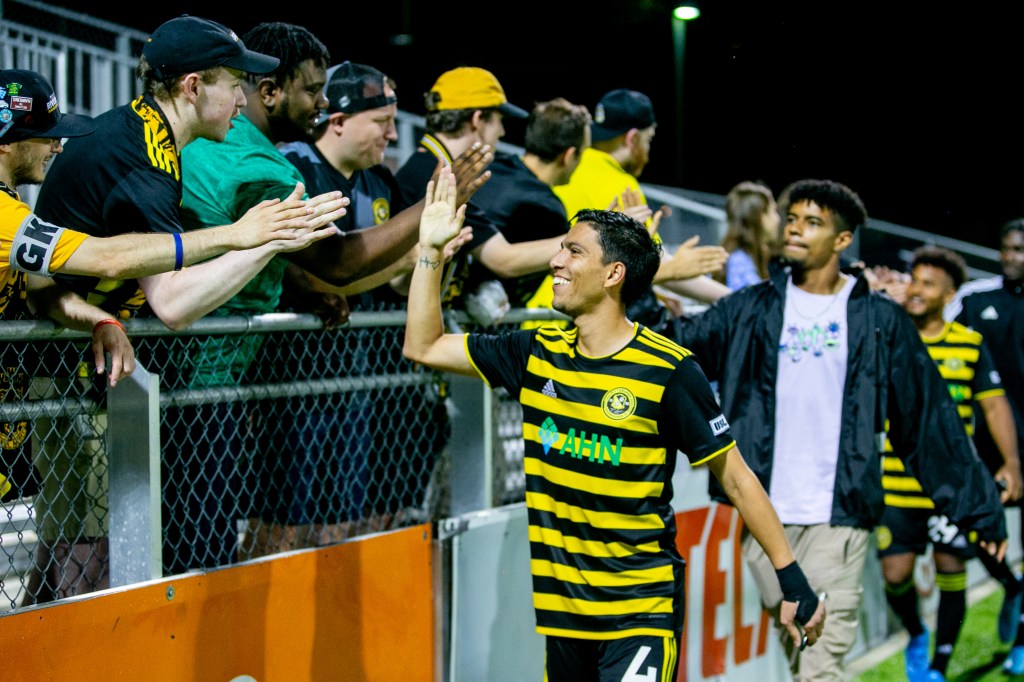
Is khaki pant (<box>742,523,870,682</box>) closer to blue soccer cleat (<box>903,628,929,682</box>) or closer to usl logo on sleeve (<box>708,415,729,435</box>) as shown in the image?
usl logo on sleeve (<box>708,415,729,435</box>)

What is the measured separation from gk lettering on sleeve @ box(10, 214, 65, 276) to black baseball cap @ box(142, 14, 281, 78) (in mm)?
790

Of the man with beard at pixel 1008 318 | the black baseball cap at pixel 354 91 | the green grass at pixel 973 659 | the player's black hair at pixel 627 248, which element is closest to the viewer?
the player's black hair at pixel 627 248

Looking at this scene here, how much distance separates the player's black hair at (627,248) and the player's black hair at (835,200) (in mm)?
1508

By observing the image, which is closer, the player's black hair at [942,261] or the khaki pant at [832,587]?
the khaki pant at [832,587]

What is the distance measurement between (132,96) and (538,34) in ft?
50.4

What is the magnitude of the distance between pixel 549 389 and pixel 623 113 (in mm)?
2881

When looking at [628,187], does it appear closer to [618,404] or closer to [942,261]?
[618,404]

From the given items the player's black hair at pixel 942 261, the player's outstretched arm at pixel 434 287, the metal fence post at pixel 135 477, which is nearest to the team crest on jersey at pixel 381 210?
the player's outstretched arm at pixel 434 287

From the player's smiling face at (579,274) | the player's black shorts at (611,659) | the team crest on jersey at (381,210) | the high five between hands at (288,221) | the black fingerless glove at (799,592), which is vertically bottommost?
the player's black shorts at (611,659)

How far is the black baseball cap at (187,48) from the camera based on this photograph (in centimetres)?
341

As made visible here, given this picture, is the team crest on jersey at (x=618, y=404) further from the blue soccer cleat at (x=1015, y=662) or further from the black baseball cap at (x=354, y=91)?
the blue soccer cleat at (x=1015, y=662)

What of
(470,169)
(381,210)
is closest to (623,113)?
(381,210)

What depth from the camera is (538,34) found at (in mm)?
23797

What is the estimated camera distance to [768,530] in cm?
360
